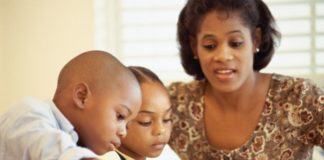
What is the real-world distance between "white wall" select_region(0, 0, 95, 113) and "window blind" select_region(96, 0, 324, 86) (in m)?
0.15

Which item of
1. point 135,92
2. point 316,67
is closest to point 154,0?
point 316,67

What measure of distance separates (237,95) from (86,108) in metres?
0.79

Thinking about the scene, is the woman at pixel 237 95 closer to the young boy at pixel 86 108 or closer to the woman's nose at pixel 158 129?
the woman's nose at pixel 158 129

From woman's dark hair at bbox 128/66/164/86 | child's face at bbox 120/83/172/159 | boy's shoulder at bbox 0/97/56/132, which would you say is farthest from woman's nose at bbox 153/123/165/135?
boy's shoulder at bbox 0/97/56/132

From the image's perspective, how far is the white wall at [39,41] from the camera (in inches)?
88.3

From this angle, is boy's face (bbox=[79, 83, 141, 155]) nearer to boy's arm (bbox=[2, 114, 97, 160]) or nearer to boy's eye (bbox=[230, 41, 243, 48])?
boy's arm (bbox=[2, 114, 97, 160])

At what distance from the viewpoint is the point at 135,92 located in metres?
0.96

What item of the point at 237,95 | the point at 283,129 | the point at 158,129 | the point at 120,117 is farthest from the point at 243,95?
the point at 120,117

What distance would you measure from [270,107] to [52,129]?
0.95 meters

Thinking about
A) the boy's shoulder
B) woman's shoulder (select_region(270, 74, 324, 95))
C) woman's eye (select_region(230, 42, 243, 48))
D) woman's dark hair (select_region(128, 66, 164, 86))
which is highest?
woman's eye (select_region(230, 42, 243, 48))

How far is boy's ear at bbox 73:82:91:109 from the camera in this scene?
91 centimetres

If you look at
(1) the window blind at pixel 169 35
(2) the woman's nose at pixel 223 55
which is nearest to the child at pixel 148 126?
(2) the woman's nose at pixel 223 55

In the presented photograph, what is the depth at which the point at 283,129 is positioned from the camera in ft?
5.10

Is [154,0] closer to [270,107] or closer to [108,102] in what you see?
[270,107]
